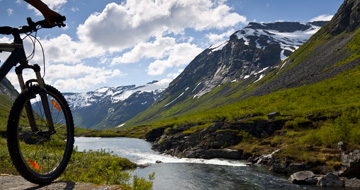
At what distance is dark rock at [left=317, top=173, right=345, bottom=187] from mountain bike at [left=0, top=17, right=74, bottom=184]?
1136 inches

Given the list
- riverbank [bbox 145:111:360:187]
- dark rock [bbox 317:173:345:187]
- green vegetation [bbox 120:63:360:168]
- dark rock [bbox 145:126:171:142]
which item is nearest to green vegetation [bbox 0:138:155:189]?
dark rock [bbox 317:173:345:187]

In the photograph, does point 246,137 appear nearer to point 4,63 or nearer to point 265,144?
point 265,144

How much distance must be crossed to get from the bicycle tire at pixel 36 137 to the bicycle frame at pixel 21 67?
13 cm

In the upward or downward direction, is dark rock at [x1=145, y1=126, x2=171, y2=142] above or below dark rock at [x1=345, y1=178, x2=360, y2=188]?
above

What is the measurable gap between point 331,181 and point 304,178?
9.08 feet

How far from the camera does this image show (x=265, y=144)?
47312 millimetres

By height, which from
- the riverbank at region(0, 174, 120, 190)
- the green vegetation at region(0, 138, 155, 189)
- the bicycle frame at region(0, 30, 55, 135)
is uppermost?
the bicycle frame at region(0, 30, 55, 135)

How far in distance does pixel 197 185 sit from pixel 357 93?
49.2m

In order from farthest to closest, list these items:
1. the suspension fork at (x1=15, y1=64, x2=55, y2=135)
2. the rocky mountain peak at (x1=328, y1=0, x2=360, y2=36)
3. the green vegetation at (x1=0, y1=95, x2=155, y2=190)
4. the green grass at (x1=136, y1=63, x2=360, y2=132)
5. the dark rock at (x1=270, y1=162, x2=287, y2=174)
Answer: the rocky mountain peak at (x1=328, y1=0, x2=360, y2=36) < the green grass at (x1=136, y1=63, x2=360, y2=132) < the dark rock at (x1=270, y1=162, x2=287, y2=174) < the green vegetation at (x1=0, y1=95, x2=155, y2=190) < the suspension fork at (x1=15, y1=64, x2=55, y2=135)

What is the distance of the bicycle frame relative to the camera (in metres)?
6.23

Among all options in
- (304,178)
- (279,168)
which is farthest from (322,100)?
(304,178)

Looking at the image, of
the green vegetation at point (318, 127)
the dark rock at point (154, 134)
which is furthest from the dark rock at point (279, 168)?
the dark rock at point (154, 134)

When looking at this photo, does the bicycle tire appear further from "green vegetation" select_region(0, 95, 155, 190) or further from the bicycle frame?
"green vegetation" select_region(0, 95, 155, 190)

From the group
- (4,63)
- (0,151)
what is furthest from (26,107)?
(0,151)
